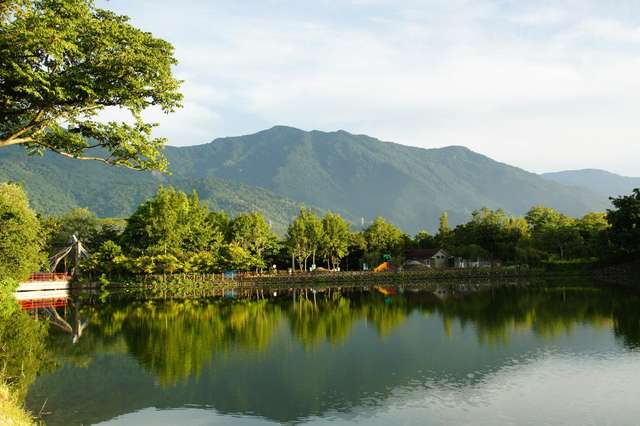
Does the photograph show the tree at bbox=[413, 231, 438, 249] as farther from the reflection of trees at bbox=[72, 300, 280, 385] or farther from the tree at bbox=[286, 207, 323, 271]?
the reflection of trees at bbox=[72, 300, 280, 385]

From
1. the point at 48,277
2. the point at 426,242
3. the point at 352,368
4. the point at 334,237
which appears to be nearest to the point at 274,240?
the point at 334,237

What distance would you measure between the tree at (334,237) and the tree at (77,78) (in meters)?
71.6

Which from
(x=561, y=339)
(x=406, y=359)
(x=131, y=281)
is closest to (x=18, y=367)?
(x=406, y=359)

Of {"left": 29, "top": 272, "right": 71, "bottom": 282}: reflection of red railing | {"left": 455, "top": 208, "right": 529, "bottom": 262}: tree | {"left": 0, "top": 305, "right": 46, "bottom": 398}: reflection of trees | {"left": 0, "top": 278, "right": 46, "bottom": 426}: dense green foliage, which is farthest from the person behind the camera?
{"left": 455, "top": 208, "right": 529, "bottom": 262}: tree

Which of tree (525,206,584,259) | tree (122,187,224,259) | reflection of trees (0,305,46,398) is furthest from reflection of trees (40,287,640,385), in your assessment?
tree (525,206,584,259)

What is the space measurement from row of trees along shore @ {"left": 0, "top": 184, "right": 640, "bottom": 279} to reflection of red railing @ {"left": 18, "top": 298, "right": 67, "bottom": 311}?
3.13 metres

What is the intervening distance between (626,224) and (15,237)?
70501 mm

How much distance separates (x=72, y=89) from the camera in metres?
16.3

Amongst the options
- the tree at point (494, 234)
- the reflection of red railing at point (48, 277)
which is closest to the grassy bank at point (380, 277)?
the tree at point (494, 234)

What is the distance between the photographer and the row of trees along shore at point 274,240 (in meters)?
73.1

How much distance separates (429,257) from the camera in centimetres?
10412

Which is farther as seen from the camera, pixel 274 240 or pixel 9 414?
pixel 274 240

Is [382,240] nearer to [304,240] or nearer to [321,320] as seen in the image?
[304,240]

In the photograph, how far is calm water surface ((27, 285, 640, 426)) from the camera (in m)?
16.4
